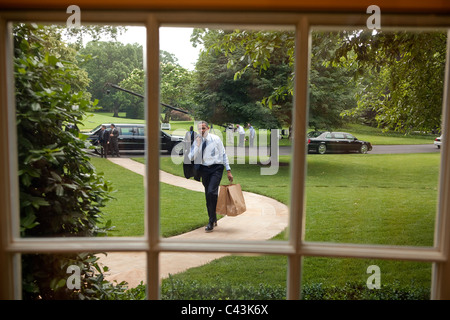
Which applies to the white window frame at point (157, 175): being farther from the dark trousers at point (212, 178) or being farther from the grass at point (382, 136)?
the grass at point (382, 136)

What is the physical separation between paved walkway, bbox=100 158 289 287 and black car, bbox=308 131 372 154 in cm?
211

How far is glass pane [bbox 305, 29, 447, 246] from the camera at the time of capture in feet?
10.4

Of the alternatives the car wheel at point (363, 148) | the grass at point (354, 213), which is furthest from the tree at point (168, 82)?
the car wheel at point (363, 148)

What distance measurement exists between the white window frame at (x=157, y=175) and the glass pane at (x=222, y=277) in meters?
1.55

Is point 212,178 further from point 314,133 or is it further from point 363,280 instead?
point 314,133

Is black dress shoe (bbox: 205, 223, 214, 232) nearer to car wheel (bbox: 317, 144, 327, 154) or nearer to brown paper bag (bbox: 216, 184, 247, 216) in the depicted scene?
brown paper bag (bbox: 216, 184, 247, 216)

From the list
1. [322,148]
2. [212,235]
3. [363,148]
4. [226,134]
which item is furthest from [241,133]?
[212,235]

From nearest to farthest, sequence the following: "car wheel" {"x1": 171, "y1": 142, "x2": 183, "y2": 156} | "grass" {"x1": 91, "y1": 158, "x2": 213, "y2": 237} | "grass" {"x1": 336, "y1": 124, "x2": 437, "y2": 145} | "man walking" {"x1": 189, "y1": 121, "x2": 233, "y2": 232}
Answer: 1. "man walking" {"x1": 189, "y1": 121, "x2": 233, "y2": 232}
2. "grass" {"x1": 91, "y1": 158, "x2": 213, "y2": 237}
3. "grass" {"x1": 336, "y1": 124, "x2": 437, "y2": 145}
4. "car wheel" {"x1": 171, "y1": 142, "x2": 183, "y2": 156}

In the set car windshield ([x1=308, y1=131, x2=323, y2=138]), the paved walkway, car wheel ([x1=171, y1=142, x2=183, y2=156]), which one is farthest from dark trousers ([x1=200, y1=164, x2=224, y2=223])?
car windshield ([x1=308, y1=131, x2=323, y2=138])

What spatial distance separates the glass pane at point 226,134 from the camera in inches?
144

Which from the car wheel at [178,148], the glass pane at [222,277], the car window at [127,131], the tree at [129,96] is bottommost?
the glass pane at [222,277]

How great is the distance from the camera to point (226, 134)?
328 inches
